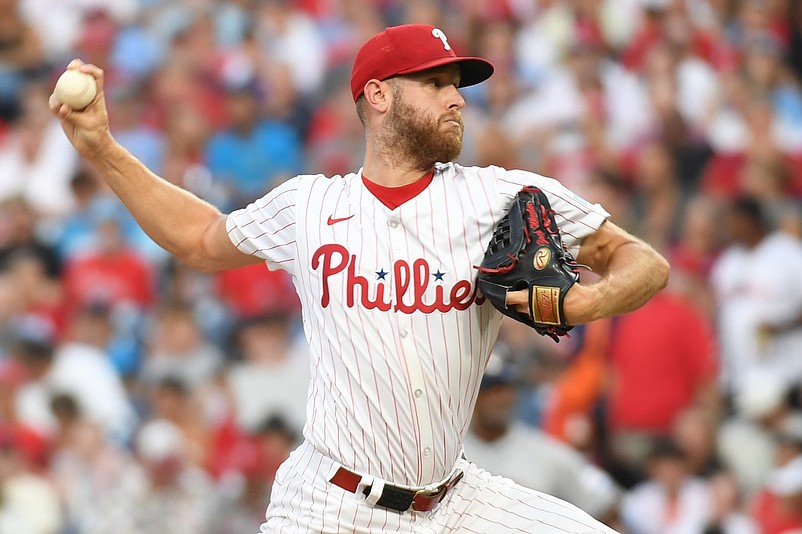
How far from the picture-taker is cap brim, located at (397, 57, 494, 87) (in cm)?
353

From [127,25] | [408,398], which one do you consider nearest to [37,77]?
[127,25]

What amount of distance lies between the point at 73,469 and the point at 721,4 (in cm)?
563

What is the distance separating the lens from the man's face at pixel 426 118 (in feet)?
11.7

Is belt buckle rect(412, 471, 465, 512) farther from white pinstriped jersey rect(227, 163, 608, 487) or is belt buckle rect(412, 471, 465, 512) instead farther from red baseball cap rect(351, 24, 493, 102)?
red baseball cap rect(351, 24, 493, 102)

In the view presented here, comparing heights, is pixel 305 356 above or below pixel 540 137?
below

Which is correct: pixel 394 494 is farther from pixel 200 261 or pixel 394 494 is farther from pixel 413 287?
pixel 200 261

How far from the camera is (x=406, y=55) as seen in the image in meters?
3.57

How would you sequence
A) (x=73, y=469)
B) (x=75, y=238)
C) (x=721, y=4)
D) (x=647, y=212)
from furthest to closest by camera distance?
(x=721, y=4)
(x=75, y=238)
(x=647, y=212)
(x=73, y=469)

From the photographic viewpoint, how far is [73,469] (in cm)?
720

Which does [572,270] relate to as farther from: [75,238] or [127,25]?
[127,25]

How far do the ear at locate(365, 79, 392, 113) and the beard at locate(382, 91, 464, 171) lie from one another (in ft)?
0.11

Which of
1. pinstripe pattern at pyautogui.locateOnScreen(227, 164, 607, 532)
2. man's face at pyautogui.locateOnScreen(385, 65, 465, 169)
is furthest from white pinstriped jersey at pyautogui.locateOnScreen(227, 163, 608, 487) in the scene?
man's face at pyautogui.locateOnScreen(385, 65, 465, 169)

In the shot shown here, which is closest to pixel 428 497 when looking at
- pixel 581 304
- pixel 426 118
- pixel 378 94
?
pixel 581 304

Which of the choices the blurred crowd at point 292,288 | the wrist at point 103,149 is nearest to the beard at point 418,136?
the wrist at point 103,149
